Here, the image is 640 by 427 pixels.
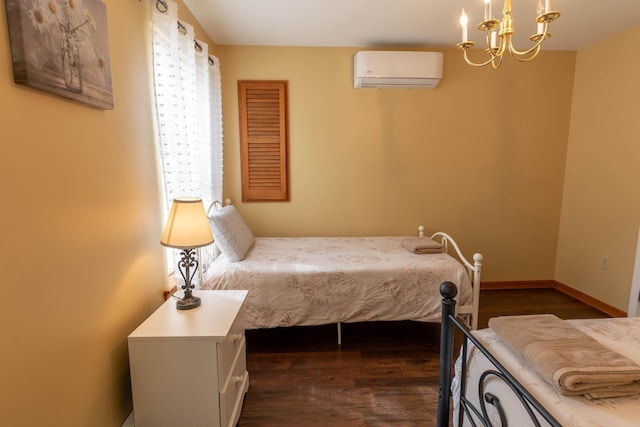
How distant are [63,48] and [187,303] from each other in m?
1.18

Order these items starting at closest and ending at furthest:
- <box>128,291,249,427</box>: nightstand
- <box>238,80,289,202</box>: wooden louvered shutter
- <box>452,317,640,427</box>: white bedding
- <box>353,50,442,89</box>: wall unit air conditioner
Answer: <box>452,317,640,427</box>: white bedding, <box>128,291,249,427</box>: nightstand, <box>353,50,442,89</box>: wall unit air conditioner, <box>238,80,289,202</box>: wooden louvered shutter

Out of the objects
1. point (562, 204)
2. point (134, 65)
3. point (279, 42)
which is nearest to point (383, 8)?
point (279, 42)

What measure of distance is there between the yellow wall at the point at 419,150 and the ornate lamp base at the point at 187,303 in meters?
1.75

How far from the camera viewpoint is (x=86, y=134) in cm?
127

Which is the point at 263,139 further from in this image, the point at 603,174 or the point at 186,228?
the point at 603,174

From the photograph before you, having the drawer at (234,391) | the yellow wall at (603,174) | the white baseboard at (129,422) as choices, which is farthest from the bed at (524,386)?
the yellow wall at (603,174)

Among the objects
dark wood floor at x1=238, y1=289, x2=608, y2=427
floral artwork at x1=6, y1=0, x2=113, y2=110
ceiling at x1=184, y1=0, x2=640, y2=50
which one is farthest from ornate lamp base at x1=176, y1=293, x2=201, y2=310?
ceiling at x1=184, y1=0, x2=640, y2=50

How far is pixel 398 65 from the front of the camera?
2.98m

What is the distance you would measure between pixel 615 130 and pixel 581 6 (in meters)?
1.21

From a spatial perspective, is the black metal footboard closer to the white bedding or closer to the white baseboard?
the white bedding

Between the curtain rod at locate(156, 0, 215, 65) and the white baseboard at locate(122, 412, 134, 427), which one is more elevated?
the curtain rod at locate(156, 0, 215, 65)

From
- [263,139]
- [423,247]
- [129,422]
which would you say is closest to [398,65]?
[263,139]

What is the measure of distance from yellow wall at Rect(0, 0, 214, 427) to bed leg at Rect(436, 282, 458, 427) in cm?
140

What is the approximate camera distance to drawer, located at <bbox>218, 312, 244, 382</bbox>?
4.66 feet
